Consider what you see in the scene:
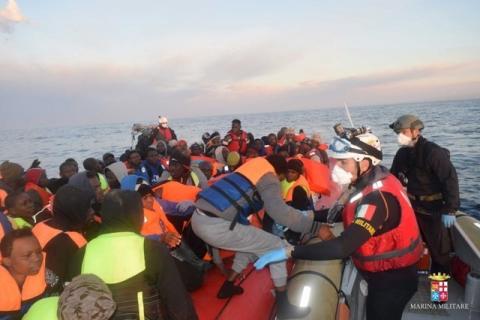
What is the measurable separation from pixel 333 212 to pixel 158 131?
767cm

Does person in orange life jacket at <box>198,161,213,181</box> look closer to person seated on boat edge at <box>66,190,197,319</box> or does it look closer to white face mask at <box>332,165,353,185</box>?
white face mask at <box>332,165,353,185</box>

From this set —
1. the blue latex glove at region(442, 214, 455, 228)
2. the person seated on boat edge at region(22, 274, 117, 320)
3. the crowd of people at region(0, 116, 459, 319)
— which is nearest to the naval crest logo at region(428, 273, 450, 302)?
the crowd of people at region(0, 116, 459, 319)

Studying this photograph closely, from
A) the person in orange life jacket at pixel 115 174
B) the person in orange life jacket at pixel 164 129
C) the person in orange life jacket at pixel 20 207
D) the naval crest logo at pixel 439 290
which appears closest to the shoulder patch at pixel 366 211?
the naval crest logo at pixel 439 290

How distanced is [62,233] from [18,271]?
1.00ft

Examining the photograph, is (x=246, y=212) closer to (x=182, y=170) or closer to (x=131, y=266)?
(x=131, y=266)

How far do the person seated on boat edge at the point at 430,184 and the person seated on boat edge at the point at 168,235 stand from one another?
6.68 feet

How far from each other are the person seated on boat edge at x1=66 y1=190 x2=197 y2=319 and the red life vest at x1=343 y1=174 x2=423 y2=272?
1.02 meters

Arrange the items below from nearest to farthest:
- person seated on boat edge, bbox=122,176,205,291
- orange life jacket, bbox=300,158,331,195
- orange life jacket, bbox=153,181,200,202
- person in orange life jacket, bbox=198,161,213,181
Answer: person seated on boat edge, bbox=122,176,205,291 → orange life jacket, bbox=153,181,200,202 → orange life jacket, bbox=300,158,331,195 → person in orange life jacket, bbox=198,161,213,181

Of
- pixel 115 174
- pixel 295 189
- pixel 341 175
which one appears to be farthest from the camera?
pixel 115 174

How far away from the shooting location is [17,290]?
210cm

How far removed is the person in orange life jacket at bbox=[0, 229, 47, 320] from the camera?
2.06 metres

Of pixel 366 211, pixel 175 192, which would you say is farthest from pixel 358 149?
pixel 175 192

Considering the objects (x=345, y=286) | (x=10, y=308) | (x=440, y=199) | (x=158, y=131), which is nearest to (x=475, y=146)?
(x=158, y=131)

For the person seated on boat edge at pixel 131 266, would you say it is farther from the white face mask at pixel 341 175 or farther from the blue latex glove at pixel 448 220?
the blue latex glove at pixel 448 220
